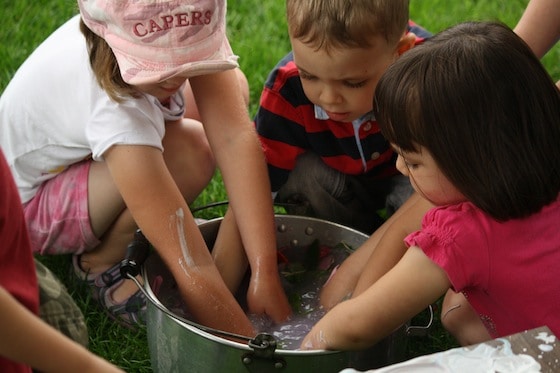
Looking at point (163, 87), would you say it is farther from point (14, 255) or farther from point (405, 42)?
point (14, 255)

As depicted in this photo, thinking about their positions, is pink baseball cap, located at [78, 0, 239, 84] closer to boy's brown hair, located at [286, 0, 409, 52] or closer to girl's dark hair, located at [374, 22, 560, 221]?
boy's brown hair, located at [286, 0, 409, 52]

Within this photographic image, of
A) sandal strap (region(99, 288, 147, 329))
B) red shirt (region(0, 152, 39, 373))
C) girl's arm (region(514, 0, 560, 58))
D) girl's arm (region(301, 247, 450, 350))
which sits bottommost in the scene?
sandal strap (region(99, 288, 147, 329))

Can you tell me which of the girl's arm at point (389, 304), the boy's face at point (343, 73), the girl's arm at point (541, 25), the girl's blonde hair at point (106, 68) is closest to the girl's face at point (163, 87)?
the girl's blonde hair at point (106, 68)

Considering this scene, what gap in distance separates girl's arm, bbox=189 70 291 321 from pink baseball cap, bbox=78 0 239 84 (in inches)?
9.9

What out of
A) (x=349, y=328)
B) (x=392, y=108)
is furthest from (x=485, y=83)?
(x=349, y=328)

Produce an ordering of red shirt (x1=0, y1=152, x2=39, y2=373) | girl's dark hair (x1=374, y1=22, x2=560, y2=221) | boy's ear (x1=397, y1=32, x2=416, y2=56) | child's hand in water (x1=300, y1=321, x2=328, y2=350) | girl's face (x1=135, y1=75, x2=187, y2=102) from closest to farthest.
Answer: red shirt (x1=0, y1=152, x2=39, y2=373)
girl's dark hair (x1=374, y1=22, x2=560, y2=221)
child's hand in water (x1=300, y1=321, x2=328, y2=350)
girl's face (x1=135, y1=75, x2=187, y2=102)
boy's ear (x1=397, y1=32, x2=416, y2=56)

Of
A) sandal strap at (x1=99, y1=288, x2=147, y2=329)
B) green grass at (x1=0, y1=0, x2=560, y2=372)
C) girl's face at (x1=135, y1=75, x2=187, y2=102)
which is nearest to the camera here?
girl's face at (x1=135, y1=75, x2=187, y2=102)

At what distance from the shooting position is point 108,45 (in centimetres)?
173

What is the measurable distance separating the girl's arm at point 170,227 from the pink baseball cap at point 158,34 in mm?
178

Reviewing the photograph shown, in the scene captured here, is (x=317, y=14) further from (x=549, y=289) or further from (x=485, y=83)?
(x=549, y=289)

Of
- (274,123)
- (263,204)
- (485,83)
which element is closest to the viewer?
(485,83)

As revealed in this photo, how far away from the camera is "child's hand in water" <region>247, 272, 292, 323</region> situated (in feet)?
6.21

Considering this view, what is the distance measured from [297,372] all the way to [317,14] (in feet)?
2.27

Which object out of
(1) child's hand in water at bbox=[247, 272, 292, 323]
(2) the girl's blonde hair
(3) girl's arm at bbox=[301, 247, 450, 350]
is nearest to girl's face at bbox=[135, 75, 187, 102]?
(2) the girl's blonde hair
